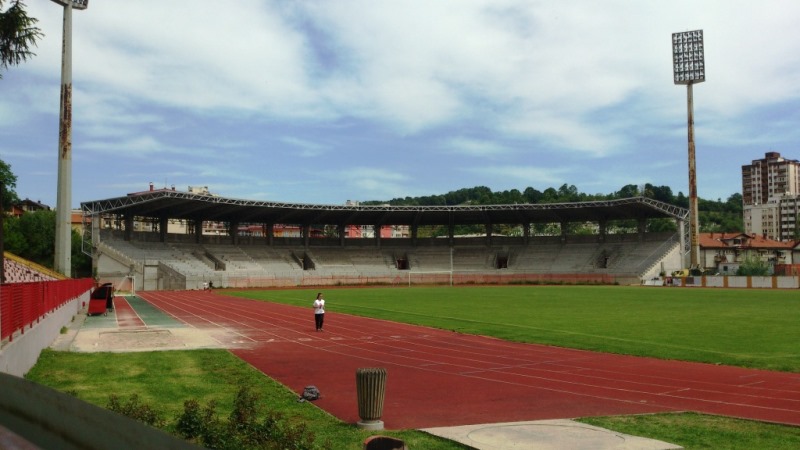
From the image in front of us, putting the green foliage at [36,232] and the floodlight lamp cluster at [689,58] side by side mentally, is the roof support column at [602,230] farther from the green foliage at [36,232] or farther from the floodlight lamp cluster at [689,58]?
the green foliage at [36,232]

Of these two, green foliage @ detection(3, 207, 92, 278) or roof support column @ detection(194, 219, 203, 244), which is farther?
green foliage @ detection(3, 207, 92, 278)

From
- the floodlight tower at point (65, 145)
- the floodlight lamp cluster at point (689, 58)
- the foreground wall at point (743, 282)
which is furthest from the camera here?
the floodlight lamp cluster at point (689, 58)

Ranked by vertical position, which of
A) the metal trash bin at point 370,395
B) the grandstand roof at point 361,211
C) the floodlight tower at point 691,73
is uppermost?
the floodlight tower at point 691,73

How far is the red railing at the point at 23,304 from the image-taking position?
37.4 feet

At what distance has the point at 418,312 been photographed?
35.1 meters

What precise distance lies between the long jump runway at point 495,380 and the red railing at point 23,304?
541 centimetres

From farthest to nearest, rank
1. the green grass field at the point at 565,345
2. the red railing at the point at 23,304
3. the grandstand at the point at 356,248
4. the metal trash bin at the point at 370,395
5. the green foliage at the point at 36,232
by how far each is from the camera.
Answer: the green foliage at the point at 36,232 < the grandstand at the point at 356,248 < the red railing at the point at 23,304 < the green grass field at the point at 565,345 < the metal trash bin at the point at 370,395

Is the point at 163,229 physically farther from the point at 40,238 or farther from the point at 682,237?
the point at 682,237

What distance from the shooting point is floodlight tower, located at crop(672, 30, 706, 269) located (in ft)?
255

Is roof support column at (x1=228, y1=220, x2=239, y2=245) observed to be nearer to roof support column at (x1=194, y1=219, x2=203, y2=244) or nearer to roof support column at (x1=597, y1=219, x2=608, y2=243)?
roof support column at (x1=194, y1=219, x2=203, y2=244)

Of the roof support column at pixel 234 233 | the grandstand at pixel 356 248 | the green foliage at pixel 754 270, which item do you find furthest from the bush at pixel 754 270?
the roof support column at pixel 234 233

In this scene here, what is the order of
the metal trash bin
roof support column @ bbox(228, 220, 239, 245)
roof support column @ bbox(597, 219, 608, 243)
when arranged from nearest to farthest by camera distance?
the metal trash bin, roof support column @ bbox(228, 220, 239, 245), roof support column @ bbox(597, 219, 608, 243)

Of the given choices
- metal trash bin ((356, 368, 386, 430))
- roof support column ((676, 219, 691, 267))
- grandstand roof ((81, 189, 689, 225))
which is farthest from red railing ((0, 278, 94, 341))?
roof support column ((676, 219, 691, 267))

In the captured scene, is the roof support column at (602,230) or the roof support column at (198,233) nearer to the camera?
the roof support column at (198,233)
